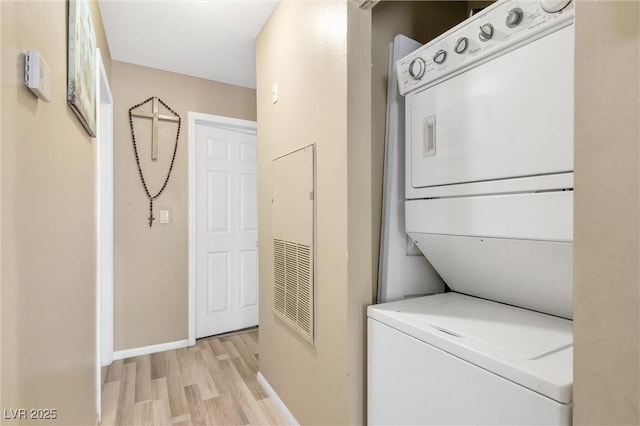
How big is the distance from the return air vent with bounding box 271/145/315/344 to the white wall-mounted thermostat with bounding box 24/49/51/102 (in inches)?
38.5

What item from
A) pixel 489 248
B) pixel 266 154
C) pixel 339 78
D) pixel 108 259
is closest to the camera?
pixel 489 248

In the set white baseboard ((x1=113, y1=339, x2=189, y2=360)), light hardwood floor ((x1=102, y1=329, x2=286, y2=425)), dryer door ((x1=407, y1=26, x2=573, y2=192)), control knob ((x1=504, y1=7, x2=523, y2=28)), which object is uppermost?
control knob ((x1=504, y1=7, x2=523, y2=28))

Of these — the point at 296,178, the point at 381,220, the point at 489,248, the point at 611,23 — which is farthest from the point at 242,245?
the point at 611,23

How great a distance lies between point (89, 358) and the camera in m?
1.49

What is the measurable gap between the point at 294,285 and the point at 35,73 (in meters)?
1.30

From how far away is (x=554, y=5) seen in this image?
2.64 ft

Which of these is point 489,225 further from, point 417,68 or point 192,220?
point 192,220

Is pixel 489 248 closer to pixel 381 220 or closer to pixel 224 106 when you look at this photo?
pixel 381 220

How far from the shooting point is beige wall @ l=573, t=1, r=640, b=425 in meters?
0.46

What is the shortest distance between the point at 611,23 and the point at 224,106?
2927mm

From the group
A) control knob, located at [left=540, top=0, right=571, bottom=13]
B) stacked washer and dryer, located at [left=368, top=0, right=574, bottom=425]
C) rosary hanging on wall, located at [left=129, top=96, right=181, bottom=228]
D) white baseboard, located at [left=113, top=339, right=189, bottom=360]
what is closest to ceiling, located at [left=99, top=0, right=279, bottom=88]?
rosary hanging on wall, located at [left=129, top=96, right=181, bottom=228]

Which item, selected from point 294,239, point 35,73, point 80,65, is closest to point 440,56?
point 294,239

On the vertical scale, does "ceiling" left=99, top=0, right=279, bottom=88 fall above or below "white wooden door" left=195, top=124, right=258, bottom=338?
above

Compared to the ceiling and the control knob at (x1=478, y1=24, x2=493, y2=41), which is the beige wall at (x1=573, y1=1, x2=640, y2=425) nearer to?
the control knob at (x1=478, y1=24, x2=493, y2=41)
